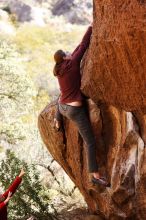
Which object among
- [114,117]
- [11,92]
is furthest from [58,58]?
[11,92]

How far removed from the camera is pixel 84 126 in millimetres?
9102

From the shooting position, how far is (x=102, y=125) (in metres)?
9.27

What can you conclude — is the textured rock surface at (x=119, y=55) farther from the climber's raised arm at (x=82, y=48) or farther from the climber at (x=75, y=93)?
the climber's raised arm at (x=82, y=48)

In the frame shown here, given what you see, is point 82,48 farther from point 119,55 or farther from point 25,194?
point 25,194

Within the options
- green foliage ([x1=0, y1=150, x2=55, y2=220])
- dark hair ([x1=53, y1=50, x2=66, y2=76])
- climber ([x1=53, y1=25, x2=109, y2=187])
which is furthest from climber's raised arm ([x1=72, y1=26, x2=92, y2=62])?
green foliage ([x1=0, y1=150, x2=55, y2=220])

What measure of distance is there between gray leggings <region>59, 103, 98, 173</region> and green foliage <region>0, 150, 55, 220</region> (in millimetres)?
4718

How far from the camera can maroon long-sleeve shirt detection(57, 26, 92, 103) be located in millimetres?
8438

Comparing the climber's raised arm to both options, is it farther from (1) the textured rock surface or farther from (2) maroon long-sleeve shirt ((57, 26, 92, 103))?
(1) the textured rock surface

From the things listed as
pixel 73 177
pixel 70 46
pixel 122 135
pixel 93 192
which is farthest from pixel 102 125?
pixel 70 46

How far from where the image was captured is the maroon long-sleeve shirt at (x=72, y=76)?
8.44 meters

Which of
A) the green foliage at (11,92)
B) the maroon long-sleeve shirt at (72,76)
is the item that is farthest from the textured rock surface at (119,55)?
the green foliage at (11,92)

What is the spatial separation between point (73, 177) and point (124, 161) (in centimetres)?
284

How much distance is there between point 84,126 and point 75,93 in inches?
31.7

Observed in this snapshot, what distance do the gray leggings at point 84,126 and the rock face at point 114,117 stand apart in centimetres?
22
